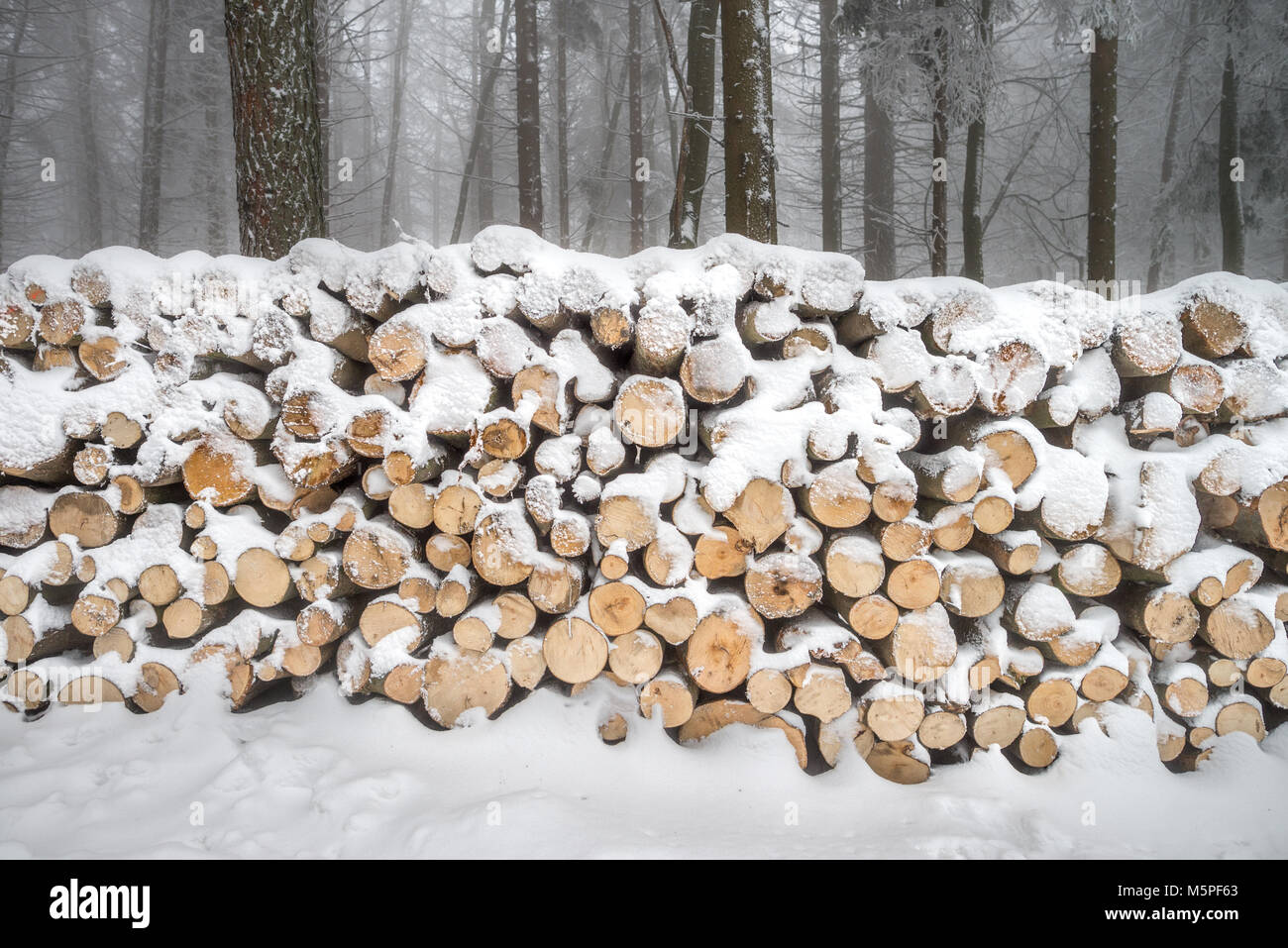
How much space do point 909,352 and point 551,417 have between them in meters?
1.23

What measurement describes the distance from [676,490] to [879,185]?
975 centimetres

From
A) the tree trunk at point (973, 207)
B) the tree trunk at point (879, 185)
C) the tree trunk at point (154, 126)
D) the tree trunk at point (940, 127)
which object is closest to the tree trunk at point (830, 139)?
the tree trunk at point (879, 185)

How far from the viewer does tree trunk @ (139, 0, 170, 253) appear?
39.4ft

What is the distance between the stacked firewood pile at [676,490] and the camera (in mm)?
2211

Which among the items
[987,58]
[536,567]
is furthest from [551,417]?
[987,58]

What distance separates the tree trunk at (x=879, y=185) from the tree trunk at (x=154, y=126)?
40.6ft

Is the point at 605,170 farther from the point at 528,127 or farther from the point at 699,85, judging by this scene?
the point at 699,85

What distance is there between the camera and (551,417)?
2227mm

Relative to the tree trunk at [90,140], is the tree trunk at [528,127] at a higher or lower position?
lower

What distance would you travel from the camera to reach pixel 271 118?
145 inches

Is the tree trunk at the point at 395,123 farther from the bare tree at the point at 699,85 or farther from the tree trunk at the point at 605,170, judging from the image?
the bare tree at the point at 699,85

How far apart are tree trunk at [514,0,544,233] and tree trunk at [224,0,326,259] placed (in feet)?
13.5

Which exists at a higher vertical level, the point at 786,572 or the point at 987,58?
the point at 987,58
